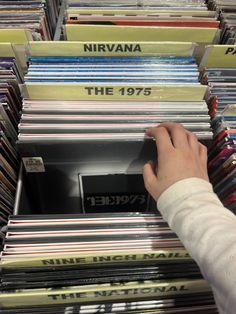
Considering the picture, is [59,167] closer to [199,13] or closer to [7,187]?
[7,187]

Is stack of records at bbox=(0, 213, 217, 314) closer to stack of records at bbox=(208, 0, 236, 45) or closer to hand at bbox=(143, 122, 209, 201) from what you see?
hand at bbox=(143, 122, 209, 201)

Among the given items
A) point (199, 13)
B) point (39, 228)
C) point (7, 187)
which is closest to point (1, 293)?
point (39, 228)

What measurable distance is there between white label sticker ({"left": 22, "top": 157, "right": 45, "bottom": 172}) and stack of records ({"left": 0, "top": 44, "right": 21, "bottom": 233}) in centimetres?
5

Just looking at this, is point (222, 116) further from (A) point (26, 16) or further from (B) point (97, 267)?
(A) point (26, 16)

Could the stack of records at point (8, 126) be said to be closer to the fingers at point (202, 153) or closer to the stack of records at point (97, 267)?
the stack of records at point (97, 267)

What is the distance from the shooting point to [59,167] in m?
0.91

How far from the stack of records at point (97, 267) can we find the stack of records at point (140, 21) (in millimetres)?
532

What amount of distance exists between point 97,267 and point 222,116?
19.7 inches

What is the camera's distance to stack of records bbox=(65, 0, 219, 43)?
36.7 inches

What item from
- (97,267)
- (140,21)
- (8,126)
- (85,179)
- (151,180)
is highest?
(140,21)

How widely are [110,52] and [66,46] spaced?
0.41 feet

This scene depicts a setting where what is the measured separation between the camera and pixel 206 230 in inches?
23.0

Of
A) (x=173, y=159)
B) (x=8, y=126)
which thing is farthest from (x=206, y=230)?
(x=8, y=126)

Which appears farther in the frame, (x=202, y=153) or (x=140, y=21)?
(x=140, y=21)
